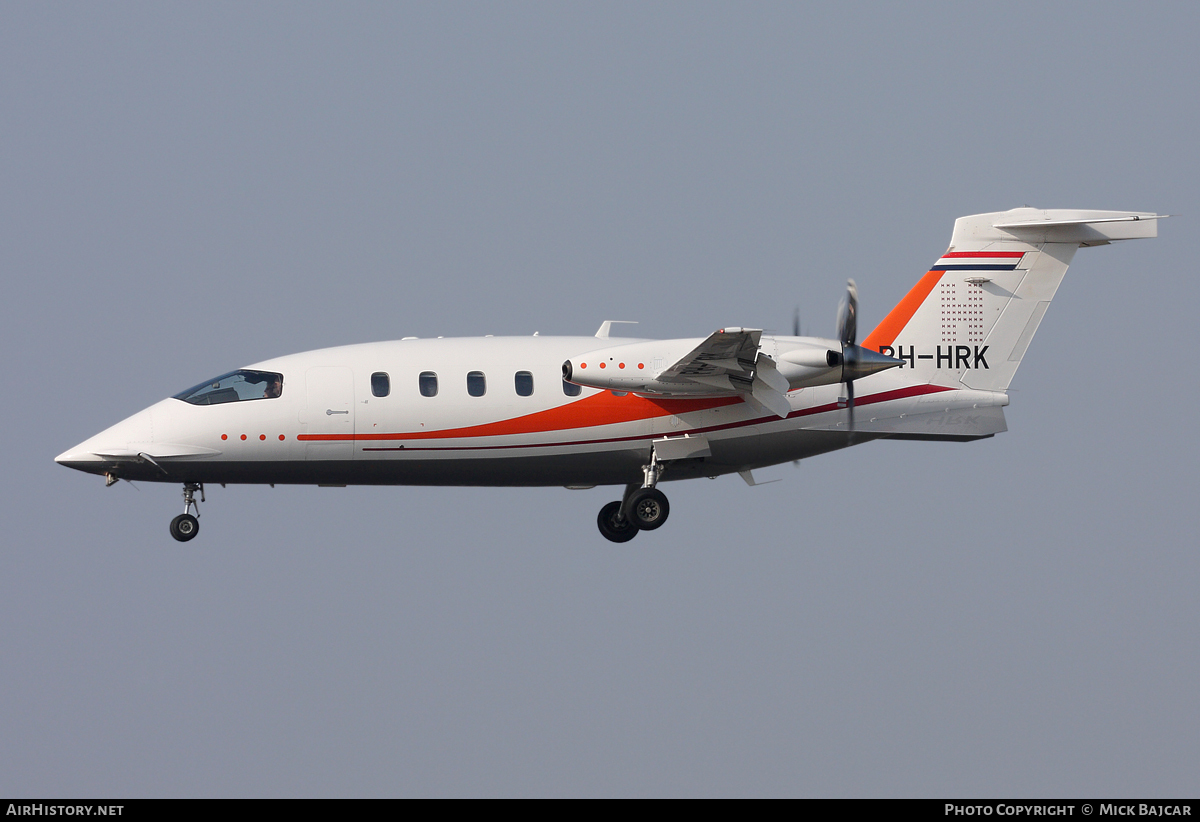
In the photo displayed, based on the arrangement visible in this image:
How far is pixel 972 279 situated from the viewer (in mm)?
30297

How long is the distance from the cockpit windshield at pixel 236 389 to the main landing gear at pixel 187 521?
169cm

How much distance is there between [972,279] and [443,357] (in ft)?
36.3

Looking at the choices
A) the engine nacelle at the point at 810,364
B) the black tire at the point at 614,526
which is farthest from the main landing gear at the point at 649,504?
the engine nacelle at the point at 810,364

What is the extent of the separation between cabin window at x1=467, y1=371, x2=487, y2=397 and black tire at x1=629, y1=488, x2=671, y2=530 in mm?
3746

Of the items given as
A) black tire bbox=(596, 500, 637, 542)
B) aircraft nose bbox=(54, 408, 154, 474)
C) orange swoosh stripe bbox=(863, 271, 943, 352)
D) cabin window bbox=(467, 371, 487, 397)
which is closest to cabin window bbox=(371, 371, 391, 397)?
cabin window bbox=(467, 371, 487, 397)

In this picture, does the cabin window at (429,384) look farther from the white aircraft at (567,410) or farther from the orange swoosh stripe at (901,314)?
the orange swoosh stripe at (901,314)

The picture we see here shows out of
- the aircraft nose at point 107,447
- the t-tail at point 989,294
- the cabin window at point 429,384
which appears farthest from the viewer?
Answer: the t-tail at point 989,294

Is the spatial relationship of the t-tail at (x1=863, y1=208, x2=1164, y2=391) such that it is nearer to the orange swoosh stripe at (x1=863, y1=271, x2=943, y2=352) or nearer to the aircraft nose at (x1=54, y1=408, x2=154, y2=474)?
the orange swoosh stripe at (x1=863, y1=271, x2=943, y2=352)

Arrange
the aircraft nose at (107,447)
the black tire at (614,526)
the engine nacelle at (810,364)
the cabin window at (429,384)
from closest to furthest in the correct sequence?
1. the engine nacelle at (810,364)
2. the aircraft nose at (107,447)
3. the cabin window at (429,384)
4. the black tire at (614,526)

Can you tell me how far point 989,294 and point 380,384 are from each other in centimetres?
1264

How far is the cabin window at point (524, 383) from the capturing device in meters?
28.2

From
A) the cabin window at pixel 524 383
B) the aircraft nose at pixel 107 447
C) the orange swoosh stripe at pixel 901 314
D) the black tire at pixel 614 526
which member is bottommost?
the black tire at pixel 614 526

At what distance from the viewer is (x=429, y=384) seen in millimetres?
28094

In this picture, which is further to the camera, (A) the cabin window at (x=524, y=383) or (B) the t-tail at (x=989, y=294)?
(B) the t-tail at (x=989, y=294)
